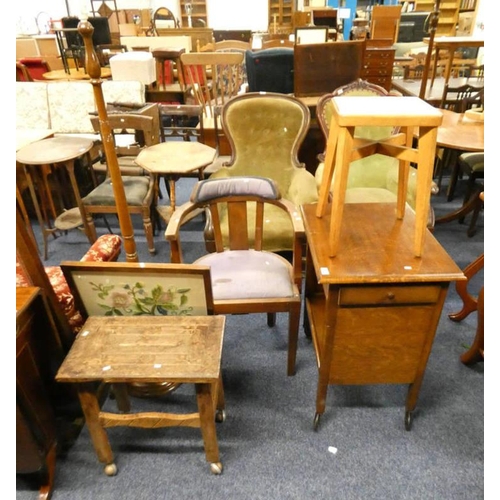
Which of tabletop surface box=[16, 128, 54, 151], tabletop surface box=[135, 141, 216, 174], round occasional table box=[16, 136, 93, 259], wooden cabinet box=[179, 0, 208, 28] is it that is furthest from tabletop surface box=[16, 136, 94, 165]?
wooden cabinet box=[179, 0, 208, 28]

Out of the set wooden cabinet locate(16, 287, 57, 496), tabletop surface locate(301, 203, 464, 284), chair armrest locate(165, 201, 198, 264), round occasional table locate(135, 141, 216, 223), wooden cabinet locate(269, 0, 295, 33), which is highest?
wooden cabinet locate(269, 0, 295, 33)

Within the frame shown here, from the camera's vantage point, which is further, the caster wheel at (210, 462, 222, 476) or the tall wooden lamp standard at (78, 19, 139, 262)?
the caster wheel at (210, 462, 222, 476)

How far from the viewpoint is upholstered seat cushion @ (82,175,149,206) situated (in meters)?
2.53

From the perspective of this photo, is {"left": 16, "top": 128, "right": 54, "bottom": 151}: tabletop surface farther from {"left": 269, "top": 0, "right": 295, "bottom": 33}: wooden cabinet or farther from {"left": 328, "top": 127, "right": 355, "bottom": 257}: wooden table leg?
{"left": 269, "top": 0, "right": 295, "bottom": 33}: wooden cabinet

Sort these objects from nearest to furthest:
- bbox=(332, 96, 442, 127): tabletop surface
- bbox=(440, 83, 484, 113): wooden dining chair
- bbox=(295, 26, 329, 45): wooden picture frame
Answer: bbox=(332, 96, 442, 127): tabletop surface, bbox=(440, 83, 484, 113): wooden dining chair, bbox=(295, 26, 329, 45): wooden picture frame

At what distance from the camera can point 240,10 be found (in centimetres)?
841

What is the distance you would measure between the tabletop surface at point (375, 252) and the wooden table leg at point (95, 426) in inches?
31.9

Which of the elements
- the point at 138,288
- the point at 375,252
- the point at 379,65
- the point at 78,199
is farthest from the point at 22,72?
the point at 375,252

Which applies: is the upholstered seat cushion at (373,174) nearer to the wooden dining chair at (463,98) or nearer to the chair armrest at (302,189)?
the chair armrest at (302,189)

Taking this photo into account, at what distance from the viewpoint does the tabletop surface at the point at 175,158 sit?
2330mm

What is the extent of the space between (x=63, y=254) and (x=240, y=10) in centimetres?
782

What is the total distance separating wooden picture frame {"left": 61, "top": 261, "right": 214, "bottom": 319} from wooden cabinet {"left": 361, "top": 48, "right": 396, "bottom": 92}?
3592 mm
